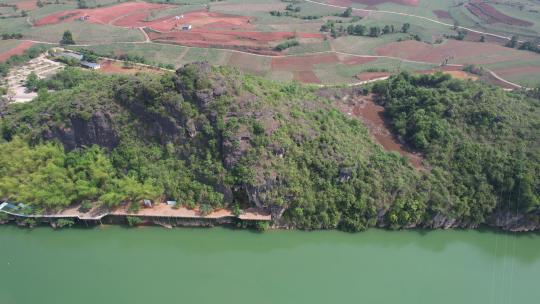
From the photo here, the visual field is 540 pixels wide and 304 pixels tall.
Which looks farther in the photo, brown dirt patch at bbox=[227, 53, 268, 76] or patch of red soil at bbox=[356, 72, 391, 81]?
brown dirt patch at bbox=[227, 53, 268, 76]

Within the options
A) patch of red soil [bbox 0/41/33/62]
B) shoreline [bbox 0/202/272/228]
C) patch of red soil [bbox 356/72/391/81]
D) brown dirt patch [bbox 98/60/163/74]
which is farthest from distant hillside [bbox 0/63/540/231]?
patch of red soil [bbox 0/41/33/62]

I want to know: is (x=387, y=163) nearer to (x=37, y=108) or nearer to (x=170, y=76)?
(x=170, y=76)

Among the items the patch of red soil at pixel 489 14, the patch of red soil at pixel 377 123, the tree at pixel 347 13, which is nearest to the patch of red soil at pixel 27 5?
the tree at pixel 347 13

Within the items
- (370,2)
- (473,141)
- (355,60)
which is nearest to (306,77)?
(355,60)

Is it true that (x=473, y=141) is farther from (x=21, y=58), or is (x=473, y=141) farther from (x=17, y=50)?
(x=17, y=50)

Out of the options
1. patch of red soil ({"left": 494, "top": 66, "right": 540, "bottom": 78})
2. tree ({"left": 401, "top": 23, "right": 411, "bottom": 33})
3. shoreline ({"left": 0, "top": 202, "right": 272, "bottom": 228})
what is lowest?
→ shoreline ({"left": 0, "top": 202, "right": 272, "bottom": 228})

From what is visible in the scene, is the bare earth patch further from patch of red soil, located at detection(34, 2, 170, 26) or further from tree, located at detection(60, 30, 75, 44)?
tree, located at detection(60, 30, 75, 44)

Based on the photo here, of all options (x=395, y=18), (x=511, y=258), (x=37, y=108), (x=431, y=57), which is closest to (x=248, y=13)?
(x=395, y=18)

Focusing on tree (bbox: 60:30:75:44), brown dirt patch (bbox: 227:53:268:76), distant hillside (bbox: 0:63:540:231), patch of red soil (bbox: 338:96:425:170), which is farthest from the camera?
tree (bbox: 60:30:75:44)

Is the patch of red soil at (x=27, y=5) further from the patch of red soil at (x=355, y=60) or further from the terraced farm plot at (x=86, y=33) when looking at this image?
the patch of red soil at (x=355, y=60)
